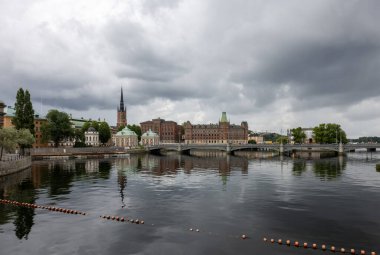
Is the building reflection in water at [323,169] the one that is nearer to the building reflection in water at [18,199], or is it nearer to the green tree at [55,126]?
the building reflection in water at [18,199]

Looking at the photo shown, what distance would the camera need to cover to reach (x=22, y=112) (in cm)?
11700

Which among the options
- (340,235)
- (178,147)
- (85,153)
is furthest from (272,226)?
(178,147)

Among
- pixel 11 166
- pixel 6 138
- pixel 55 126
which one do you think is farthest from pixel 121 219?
pixel 55 126

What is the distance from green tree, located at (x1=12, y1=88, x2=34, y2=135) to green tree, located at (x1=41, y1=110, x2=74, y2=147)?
33.2 metres

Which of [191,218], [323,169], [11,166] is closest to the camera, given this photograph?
[191,218]

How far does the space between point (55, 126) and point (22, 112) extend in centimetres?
3520

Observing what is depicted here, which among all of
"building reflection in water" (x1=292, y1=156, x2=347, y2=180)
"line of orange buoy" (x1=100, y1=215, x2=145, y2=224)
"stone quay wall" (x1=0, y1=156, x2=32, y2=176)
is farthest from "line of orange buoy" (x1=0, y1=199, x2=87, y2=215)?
"building reflection in water" (x1=292, y1=156, x2=347, y2=180)

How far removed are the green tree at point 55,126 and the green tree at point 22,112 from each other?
33211 millimetres

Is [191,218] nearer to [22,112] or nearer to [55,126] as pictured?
[22,112]

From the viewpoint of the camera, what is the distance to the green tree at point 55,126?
15138 cm

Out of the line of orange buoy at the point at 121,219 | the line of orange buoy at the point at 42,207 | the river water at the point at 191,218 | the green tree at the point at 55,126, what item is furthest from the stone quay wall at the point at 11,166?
the green tree at the point at 55,126

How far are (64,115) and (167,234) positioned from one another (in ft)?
456

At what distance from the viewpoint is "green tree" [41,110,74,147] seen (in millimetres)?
151375

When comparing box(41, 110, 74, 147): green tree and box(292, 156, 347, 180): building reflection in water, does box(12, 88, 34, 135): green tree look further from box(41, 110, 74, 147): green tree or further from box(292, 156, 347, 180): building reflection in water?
box(292, 156, 347, 180): building reflection in water
